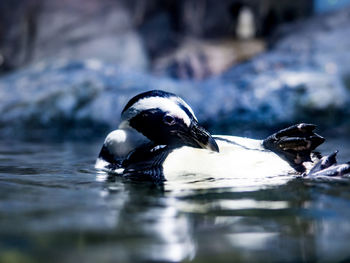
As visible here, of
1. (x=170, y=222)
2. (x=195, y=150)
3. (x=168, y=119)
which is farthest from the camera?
(x=168, y=119)

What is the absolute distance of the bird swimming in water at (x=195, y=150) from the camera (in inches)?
89.0

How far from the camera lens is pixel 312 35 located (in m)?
8.68

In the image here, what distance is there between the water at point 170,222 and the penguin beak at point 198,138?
1.19 ft

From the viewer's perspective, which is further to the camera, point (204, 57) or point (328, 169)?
point (204, 57)

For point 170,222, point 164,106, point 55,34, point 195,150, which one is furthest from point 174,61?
point 170,222

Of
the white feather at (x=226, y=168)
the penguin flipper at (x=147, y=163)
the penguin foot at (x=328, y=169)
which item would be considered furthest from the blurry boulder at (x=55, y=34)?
the penguin foot at (x=328, y=169)

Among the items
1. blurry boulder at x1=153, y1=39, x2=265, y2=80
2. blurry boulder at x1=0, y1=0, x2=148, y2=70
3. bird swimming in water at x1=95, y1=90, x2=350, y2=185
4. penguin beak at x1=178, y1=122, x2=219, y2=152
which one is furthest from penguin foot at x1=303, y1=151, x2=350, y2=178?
blurry boulder at x1=0, y1=0, x2=148, y2=70

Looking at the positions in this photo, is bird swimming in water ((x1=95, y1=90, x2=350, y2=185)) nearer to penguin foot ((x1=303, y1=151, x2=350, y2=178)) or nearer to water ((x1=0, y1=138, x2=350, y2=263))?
penguin foot ((x1=303, y1=151, x2=350, y2=178))

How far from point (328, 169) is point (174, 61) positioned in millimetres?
7677

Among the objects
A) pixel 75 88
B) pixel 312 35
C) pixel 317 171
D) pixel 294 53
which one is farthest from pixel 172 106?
pixel 312 35

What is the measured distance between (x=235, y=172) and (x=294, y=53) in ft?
19.6

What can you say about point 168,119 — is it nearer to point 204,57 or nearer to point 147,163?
point 147,163

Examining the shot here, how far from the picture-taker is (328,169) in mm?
2193

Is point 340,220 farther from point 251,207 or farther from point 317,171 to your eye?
point 317,171
